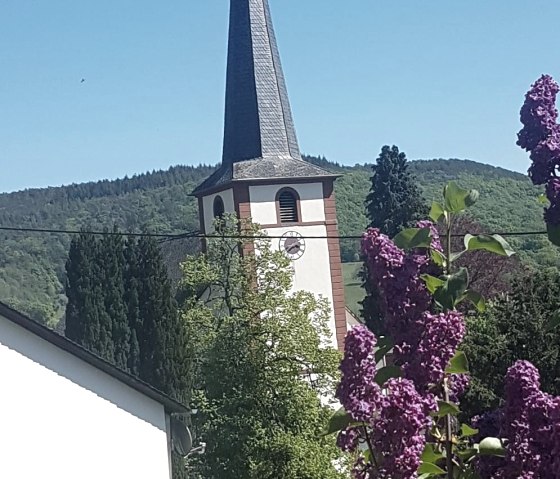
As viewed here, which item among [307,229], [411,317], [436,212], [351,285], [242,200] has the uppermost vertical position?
[242,200]

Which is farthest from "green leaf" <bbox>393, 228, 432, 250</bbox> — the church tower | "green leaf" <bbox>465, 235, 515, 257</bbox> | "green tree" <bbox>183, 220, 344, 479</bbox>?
the church tower

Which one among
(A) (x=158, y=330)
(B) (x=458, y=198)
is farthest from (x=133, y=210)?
(B) (x=458, y=198)

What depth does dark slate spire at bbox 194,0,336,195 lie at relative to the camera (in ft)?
116

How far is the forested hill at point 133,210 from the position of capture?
65625mm

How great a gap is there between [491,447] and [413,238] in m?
0.55

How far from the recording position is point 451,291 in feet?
8.23

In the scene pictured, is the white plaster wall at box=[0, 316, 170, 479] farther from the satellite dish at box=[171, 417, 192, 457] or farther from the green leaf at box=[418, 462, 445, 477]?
the green leaf at box=[418, 462, 445, 477]

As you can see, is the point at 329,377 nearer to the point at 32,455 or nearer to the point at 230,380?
the point at 230,380

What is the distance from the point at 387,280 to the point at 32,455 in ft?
35.3

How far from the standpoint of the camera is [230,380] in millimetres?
19203

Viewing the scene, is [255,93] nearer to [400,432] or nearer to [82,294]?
[82,294]

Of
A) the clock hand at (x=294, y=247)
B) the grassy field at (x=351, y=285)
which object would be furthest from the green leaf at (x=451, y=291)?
the grassy field at (x=351, y=285)

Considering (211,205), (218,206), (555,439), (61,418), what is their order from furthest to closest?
(211,205), (218,206), (61,418), (555,439)

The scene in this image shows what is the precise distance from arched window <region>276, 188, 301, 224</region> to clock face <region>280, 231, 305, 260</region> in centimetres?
66
